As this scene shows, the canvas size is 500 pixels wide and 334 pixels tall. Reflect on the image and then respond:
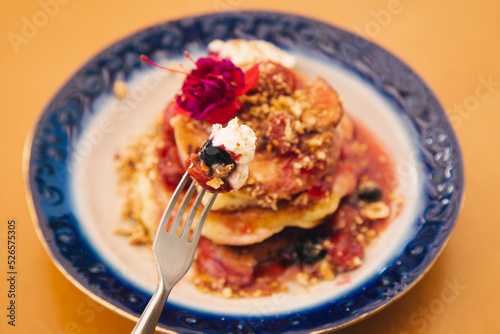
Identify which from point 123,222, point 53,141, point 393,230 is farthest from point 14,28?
point 393,230

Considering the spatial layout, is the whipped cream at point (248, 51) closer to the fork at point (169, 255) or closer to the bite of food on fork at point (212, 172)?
the fork at point (169, 255)

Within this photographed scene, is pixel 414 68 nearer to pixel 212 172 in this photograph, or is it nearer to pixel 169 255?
pixel 212 172

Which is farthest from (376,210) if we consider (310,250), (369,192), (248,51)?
(248,51)

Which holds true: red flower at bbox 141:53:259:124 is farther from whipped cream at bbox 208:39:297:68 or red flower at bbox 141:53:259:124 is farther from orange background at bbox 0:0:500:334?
orange background at bbox 0:0:500:334

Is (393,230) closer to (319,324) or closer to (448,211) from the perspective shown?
(448,211)

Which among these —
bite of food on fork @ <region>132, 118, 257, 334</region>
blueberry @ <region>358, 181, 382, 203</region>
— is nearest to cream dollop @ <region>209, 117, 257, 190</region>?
bite of food on fork @ <region>132, 118, 257, 334</region>

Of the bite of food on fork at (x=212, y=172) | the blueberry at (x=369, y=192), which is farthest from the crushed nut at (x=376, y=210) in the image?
the bite of food on fork at (x=212, y=172)
